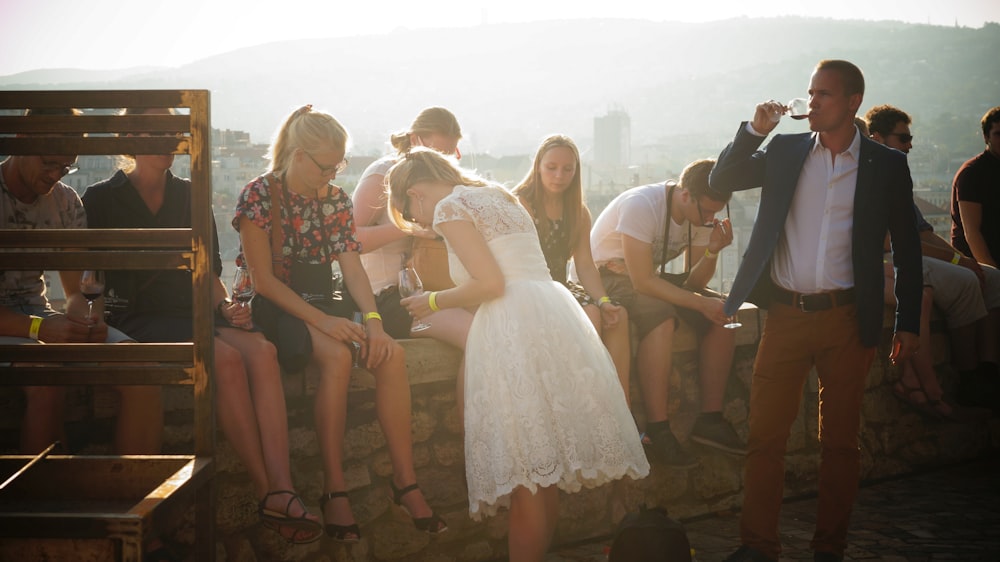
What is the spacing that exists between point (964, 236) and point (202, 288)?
18.6 ft

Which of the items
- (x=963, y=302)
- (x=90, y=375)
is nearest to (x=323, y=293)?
(x=90, y=375)

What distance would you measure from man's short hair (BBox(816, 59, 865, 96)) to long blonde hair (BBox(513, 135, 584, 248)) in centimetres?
135

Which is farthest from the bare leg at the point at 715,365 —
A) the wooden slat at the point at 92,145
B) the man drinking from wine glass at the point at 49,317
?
the wooden slat at the point at 92,145

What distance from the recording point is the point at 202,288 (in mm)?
2283

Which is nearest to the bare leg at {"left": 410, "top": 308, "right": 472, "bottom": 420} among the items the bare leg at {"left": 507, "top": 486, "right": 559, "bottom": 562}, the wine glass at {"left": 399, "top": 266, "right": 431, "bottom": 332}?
the wine glass at {"left": 399, "top": 266, "right": 431, "bottom": 332}

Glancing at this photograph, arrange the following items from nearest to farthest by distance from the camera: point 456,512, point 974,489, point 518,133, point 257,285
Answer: point 257,285 → point 456,512 → point 974,489 → point 518,133

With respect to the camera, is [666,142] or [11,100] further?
[666,142]

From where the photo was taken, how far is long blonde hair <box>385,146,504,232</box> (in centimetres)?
367

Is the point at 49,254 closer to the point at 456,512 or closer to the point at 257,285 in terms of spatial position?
the point at 257,285

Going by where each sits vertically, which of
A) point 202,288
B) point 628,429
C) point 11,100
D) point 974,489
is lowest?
point 974,489

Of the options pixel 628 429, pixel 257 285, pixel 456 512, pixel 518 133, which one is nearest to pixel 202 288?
pixel 257 285

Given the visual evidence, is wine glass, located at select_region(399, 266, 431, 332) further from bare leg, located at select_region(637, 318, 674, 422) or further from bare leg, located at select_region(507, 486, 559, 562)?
bare leg, located at select_region(637, 318, 674, 422)

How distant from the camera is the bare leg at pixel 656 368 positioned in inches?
174

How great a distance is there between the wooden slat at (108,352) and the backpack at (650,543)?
6.06ft
